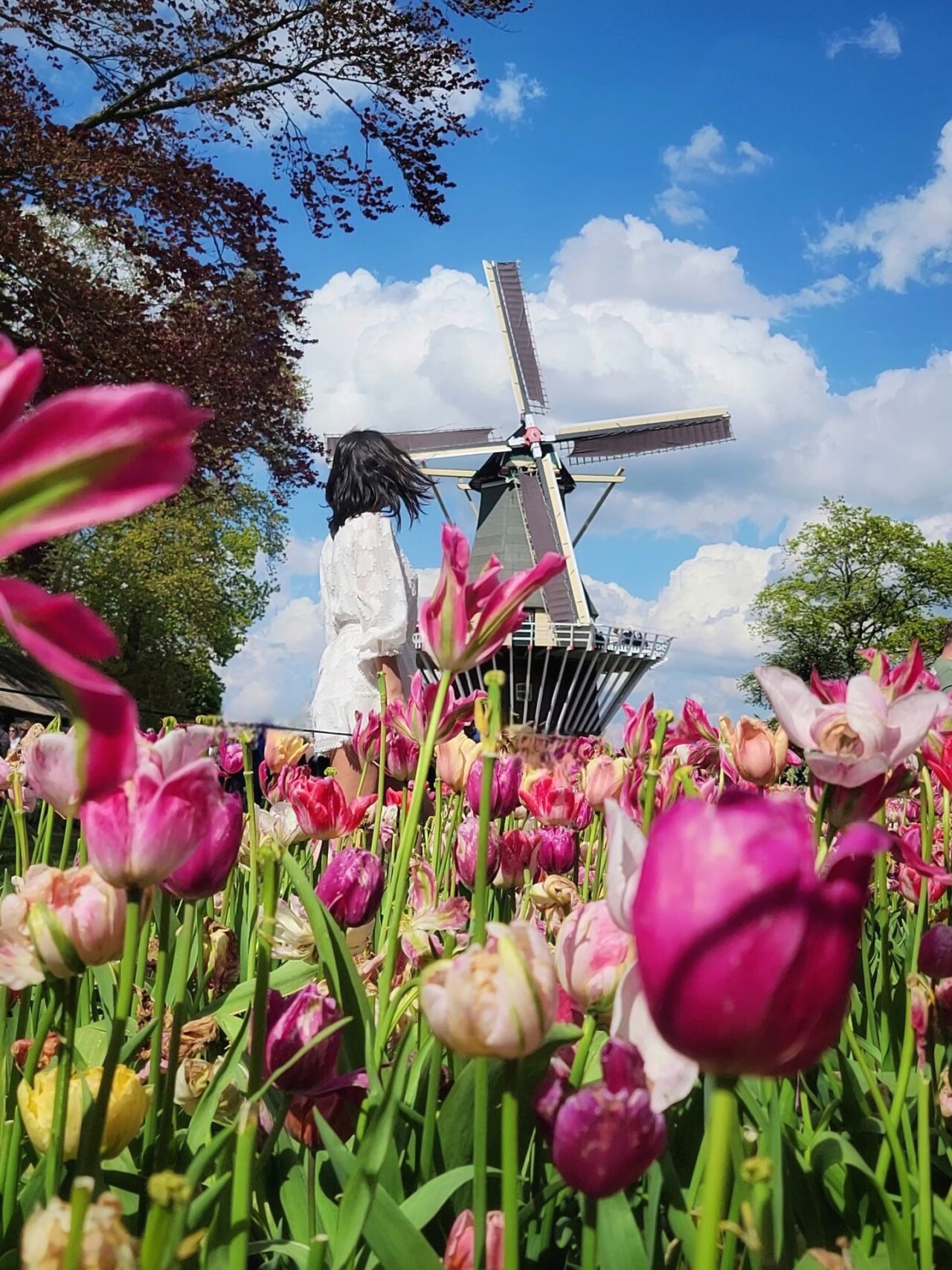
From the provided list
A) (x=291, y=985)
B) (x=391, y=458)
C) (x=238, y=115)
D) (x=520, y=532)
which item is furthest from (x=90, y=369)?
(x=520, y=532)

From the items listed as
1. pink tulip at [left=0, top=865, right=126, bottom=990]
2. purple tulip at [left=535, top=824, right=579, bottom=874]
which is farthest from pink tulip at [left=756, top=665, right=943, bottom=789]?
purple tulip at [left=535, top=824, right=579, bottom=874]

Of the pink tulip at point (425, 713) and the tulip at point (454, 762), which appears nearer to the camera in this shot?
the pink tulip at point (425, 713)

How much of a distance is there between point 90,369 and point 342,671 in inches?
234

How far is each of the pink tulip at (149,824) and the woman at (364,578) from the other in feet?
11.2

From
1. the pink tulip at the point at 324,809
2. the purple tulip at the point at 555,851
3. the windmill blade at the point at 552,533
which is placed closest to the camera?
the pink tulip at the point at 324,809

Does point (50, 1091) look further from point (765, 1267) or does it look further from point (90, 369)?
point (90, 369)

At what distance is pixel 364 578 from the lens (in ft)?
14.2

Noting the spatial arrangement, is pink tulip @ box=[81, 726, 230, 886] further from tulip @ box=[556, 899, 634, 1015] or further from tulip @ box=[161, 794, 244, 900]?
tulip @ box=[556, 899, 634, 1015]

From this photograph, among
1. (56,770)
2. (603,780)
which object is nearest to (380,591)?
(603,780)

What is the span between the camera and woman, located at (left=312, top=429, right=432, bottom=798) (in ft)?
14.1

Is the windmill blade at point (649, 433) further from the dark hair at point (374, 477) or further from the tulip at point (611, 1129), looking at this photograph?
the tulip at point (611, 1129)

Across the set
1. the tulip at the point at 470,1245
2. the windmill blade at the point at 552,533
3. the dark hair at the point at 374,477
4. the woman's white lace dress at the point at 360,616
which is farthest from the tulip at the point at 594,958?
the windmill blade at the point at 552,533

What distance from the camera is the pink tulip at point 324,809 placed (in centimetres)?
157

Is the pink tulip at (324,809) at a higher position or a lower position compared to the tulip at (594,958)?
higher
